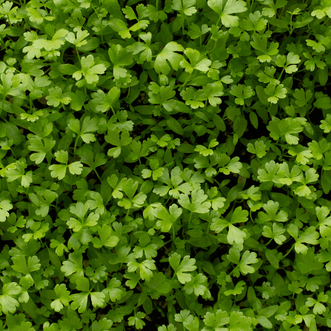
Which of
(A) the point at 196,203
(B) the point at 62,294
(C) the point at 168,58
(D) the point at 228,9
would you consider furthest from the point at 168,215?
(D) the point at 228,9

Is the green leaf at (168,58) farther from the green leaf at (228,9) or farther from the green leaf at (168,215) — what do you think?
the green leaf at (168,215)

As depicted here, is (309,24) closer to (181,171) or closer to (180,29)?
(180,29)

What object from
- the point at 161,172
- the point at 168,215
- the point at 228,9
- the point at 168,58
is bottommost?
the point at 168,215

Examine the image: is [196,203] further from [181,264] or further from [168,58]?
[168,58]

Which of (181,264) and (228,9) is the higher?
(228,9)

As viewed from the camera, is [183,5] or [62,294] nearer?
[62,294]

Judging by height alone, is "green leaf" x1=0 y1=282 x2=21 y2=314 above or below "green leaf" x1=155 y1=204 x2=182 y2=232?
below

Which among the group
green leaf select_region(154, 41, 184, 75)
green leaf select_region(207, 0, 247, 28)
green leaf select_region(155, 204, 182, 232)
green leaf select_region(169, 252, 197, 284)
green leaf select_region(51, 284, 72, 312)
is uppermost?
green leaf select_region(207, 0, 247, 28)

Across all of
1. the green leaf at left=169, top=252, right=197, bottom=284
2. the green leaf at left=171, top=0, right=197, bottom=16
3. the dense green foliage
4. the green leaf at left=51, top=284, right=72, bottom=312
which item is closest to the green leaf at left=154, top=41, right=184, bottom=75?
the dense green foliage

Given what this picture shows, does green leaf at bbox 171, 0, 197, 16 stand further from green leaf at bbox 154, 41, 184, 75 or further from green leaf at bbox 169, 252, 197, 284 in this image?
green leaf at bbox 169, 252, 197, 284
